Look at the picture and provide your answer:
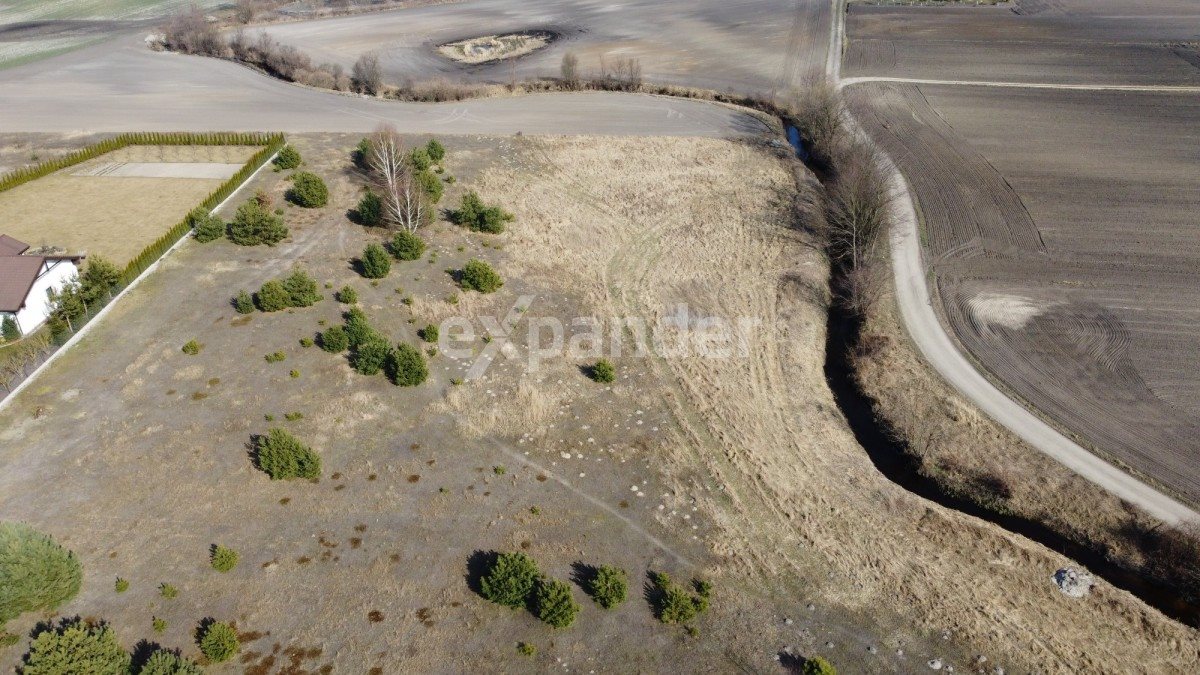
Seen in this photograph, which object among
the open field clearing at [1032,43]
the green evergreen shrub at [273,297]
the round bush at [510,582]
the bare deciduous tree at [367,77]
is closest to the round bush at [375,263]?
the green evergreen shrub at [273,297]

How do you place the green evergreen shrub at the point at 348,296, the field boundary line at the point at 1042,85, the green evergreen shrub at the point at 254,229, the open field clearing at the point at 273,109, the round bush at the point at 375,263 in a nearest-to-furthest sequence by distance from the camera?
the green evergreen shrub at the point at 348,296
the round bush at the point at 375,263
the green evergreen shrub at the point at 254,229
the open field clearing at the point at 273,109
the field boundary line at the point at 1042,85

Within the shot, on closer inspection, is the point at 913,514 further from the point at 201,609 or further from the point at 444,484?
the point at 201,609

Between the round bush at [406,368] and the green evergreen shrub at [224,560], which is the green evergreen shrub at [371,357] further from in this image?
the green evergreen shrub at [224,560]

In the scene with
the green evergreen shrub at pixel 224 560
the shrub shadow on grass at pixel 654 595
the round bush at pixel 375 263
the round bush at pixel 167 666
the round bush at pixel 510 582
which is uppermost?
the round bush at pixel 375 263

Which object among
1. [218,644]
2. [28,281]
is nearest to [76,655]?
[218,644]

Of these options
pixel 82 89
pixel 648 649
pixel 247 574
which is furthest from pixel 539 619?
pixel 82 89

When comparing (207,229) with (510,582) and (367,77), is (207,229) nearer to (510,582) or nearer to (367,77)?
(510,582)
